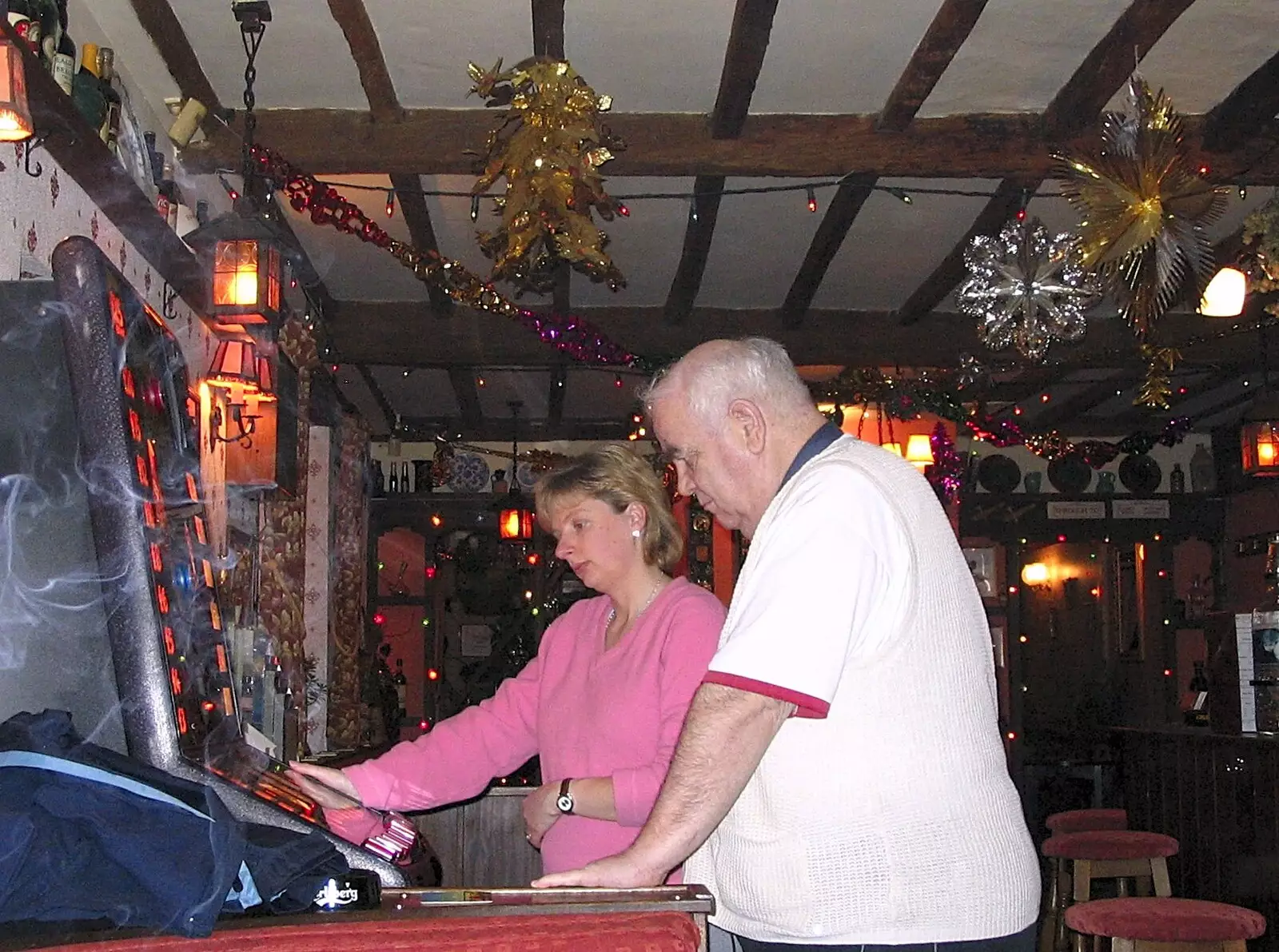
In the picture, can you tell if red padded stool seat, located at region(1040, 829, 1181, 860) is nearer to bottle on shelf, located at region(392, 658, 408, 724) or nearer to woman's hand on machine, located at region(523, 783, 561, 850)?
woman's hand on machine, located at region(523, 783, 561, 850)

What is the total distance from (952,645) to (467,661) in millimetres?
11019

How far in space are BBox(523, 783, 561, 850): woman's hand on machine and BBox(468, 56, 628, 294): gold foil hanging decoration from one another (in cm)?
234

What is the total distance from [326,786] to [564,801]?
0.42 metres

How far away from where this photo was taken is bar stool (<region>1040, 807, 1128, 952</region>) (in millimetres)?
5762

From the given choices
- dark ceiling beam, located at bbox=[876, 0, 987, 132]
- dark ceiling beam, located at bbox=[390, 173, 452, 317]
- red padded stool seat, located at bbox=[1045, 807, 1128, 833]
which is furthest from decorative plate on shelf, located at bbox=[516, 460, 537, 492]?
dark ceiling beam, located at bbox=[876, 0, 987, 132]

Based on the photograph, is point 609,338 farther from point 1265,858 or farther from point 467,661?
point 467,661

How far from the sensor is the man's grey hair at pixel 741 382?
1.93 m

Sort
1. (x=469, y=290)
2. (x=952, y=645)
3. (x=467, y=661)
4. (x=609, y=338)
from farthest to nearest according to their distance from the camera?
(x=467, y=661) < (x=609, y=338) < (x=469, y=290) < (x=952, y=645)

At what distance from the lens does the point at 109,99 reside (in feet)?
13.1

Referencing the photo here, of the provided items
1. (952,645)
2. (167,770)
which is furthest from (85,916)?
(952,645)

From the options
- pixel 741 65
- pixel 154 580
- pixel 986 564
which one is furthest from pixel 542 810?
pixel 986 564

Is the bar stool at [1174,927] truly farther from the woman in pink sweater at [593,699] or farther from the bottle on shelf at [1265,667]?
the bottle on shelf at [1265,667]

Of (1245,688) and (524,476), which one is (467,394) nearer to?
(524,476)

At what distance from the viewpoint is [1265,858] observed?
5.28 meters
